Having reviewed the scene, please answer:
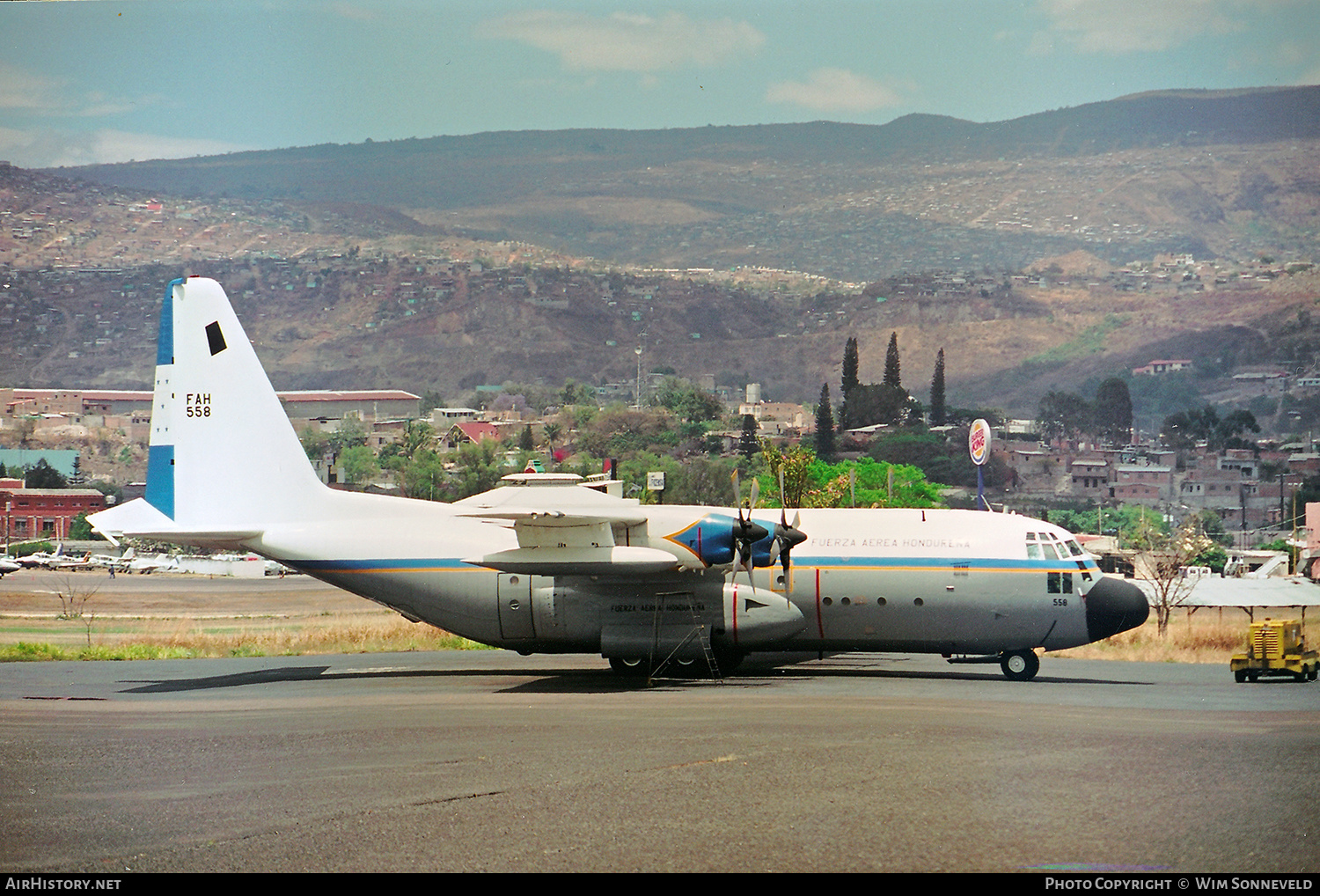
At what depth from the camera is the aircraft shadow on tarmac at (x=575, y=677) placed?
24812mm

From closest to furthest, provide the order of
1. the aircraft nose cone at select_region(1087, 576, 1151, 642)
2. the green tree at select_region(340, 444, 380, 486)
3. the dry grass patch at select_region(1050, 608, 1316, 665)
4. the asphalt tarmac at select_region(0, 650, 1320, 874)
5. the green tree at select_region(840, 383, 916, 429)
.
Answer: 1. the asphalt tarmac at select_region(0, 650, 1320, 874)
2. the aircraft nose cone at select_region(1087, 576, 1151, 642)
3. the dry grass patch at select_region(1050, 608, 1316, 665)
4. the green tree at select_region(340, 444, 380, 486)
5. the green tree at select_region(840, 383, 916, 429)

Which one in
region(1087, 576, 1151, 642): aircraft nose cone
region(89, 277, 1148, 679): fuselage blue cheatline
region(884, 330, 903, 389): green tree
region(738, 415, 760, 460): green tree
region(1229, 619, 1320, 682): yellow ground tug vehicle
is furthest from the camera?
region(884, 330, 903, 389): green tree

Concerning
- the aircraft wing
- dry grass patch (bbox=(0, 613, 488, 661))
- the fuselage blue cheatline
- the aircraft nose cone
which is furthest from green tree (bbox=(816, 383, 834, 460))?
the aircraft wing

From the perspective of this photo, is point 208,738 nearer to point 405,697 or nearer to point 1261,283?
point 405,697

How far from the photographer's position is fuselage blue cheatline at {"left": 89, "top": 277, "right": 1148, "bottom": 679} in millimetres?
25234

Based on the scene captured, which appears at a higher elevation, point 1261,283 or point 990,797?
point 1261,283

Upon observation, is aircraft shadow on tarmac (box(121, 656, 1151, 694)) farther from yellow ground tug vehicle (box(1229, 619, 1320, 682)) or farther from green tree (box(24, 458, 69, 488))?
green tree (box(24, 458, 69, 488))

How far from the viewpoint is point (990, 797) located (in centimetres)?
1219

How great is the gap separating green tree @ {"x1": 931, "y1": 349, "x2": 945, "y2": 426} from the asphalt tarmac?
119m

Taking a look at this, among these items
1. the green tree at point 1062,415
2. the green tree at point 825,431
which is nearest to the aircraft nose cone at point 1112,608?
the green tree at point 825,431

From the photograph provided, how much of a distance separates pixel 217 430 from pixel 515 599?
28.6 ft
